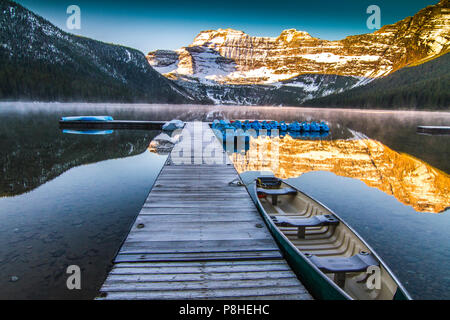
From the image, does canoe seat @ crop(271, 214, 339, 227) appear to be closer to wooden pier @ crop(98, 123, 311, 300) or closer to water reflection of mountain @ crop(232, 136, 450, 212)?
Answer: wooden pier @ crop(98, 123, 311, 300)

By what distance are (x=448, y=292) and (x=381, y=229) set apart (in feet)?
13.3

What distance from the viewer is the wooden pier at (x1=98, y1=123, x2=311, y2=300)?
5.59 meters

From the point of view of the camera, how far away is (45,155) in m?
24.5

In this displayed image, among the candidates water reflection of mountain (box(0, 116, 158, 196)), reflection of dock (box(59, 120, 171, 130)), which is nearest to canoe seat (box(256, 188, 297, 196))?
water reflection of mountain (box(0, 116, 158, 196))

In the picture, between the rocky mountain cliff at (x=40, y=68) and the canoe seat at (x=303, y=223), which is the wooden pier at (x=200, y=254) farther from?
the rocky mountain cliff at (x=40, y=68)

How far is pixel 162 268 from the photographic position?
6.35 meters

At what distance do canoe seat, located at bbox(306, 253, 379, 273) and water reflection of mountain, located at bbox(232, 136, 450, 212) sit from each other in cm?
987

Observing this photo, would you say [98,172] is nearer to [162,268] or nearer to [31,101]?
[162,268]

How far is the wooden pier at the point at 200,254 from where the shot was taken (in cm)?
559

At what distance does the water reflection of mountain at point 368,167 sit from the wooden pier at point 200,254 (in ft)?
33.7

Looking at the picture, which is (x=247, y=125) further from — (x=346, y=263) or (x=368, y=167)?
(x=346, y=263)

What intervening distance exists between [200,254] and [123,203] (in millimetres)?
7826

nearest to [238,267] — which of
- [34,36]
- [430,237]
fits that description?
[430,237]

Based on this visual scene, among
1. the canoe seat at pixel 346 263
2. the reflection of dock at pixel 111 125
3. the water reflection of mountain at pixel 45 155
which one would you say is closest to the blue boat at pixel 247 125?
the reflection of dock at pixel 111 125
